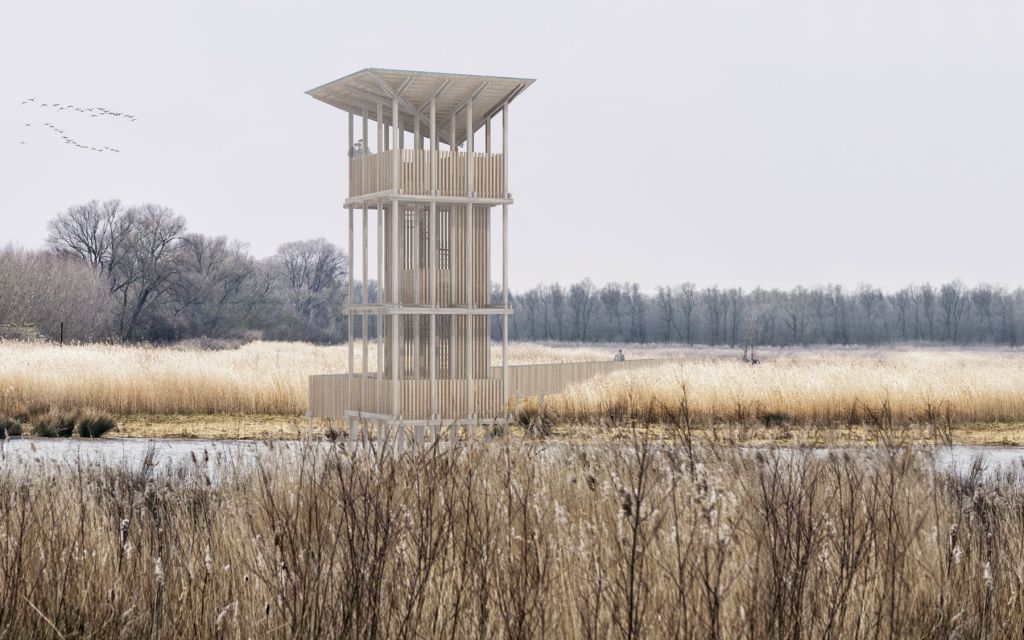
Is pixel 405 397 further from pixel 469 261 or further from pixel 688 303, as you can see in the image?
pixel 688 303

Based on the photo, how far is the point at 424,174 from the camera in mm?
15461

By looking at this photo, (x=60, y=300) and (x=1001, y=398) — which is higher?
(x=60, y=300)

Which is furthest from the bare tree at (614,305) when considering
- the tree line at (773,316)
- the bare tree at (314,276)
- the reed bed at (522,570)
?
the reed bed at (522,570)

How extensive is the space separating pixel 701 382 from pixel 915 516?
15006 millimetres

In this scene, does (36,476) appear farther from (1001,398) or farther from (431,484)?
(1001,398)

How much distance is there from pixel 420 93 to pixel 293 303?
182 ft

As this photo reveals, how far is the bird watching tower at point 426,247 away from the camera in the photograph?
15406 mm

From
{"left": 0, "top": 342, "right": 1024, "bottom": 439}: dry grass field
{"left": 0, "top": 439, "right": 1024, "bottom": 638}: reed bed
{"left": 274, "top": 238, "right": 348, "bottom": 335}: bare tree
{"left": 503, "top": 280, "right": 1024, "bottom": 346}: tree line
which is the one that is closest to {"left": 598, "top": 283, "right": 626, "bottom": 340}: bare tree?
{"left": 503, "top": 280, "right": 1024, "bottom": 346}: tree line

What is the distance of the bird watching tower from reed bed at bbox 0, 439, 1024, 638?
9620 mm

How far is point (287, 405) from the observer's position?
2278 centimetres

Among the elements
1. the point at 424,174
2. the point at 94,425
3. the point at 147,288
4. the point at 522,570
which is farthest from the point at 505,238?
the point at 147,288

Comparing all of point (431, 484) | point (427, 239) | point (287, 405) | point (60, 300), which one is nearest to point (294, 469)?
point (431, 484)

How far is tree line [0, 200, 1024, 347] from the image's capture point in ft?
185

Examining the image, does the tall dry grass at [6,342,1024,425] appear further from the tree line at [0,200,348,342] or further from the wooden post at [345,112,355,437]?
the tree line at [0,200,348,342]
